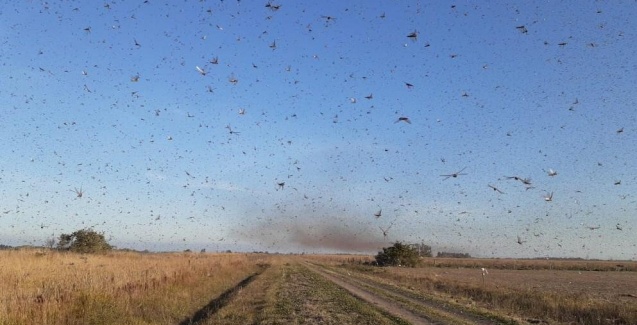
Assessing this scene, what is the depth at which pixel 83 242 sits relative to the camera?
188 feet

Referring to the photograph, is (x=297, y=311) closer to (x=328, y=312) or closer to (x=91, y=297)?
(x=328, y=312)

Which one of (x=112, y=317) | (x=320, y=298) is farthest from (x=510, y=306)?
(x=112, y=317)

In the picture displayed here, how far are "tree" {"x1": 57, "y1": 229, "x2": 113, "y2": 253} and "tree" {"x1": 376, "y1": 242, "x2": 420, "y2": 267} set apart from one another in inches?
2227

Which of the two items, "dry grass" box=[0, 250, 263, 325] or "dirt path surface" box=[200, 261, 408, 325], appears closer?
"dry grass" box=[0, 250, 263, 325]

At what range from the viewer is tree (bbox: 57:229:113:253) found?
57000 mm

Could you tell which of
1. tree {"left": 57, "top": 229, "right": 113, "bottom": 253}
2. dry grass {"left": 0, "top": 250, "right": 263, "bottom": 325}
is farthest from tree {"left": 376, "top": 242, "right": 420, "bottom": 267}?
dry grass {"left": 0, "top": 250, "right": 263, "bottom": 325}

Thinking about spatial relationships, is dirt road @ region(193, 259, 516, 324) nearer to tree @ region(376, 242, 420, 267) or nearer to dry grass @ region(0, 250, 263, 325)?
dry grass @ region(0, 250, 263, 325)

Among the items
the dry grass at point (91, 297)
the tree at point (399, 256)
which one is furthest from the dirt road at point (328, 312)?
the tree at point (399, 256)

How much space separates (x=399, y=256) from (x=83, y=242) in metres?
60.4

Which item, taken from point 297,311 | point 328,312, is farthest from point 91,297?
point 328,312

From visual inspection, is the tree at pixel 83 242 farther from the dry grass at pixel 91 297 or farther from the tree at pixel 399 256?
the tree at pixel 399 256

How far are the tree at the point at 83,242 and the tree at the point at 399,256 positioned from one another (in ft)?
186

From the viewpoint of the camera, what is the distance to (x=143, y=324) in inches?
519

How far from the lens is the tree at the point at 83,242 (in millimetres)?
57000
